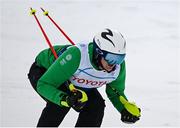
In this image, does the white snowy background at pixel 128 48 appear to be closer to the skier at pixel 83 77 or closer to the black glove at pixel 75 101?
the skier at pixel 83 77

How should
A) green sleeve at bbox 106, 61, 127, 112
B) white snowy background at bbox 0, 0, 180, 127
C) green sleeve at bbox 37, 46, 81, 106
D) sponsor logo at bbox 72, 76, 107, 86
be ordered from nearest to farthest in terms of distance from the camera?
green sleeve at bbox 37, 46, 81, 106 < sponsor logo at bbox 72, 76, 107, 86 < green sleeve at bbox 106, 61, 127, 112 < white snowy background at bbox 0, 0, 180, 127

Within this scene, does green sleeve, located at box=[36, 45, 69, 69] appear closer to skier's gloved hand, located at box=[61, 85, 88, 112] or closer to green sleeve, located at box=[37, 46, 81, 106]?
green sleeve, located at box=[37, 46, 81, 106]

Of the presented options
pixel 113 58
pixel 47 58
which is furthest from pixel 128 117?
pixel 47 58

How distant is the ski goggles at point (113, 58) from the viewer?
3.78 meters

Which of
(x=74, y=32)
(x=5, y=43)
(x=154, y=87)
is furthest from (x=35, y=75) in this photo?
(x=74, y=32)

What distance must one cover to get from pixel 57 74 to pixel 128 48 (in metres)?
3.85

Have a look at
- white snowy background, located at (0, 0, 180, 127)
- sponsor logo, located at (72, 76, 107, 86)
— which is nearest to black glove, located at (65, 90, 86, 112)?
sponsor logo, located at (72, 76, 107, 86)

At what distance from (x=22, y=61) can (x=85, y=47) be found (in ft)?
10.4

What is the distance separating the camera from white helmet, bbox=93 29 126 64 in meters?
3.78

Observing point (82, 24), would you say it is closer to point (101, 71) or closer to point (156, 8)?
point (156, 8)

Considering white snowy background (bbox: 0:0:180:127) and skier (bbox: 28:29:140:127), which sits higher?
skier (bbox: 28:29:140:127)

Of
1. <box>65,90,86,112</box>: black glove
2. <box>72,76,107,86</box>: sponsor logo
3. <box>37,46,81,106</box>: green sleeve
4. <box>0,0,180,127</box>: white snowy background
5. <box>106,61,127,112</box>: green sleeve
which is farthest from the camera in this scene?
<box>0,0,180,127</box>: white snowy background

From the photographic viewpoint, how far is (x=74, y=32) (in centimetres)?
838

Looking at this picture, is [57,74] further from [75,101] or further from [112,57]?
[112,57]
